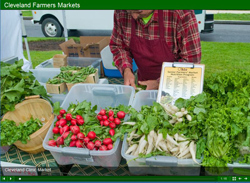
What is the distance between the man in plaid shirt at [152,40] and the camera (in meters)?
2.37

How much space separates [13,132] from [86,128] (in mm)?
586

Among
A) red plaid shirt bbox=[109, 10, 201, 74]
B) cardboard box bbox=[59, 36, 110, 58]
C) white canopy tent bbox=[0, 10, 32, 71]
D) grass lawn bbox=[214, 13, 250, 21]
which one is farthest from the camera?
grass lawn bbox=[214, 13, 250, 21]

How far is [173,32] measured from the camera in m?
2.44

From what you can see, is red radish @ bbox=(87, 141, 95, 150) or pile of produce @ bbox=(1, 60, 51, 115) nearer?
red radish @ bbox=(87, 141, 95, 150)

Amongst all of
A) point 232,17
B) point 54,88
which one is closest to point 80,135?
point 54,88

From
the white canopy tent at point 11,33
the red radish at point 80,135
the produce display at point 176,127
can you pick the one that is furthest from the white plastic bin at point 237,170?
the white canopy tent at point 11,33

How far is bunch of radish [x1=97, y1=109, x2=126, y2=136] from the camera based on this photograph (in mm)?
1798

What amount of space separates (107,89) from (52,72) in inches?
54.8

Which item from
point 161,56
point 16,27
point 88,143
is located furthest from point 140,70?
point 16,27

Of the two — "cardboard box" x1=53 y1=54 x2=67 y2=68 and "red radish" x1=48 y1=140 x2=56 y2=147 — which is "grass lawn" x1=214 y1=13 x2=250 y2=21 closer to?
"cardboard box" x1=53 y1=54 x2=67 y2=68

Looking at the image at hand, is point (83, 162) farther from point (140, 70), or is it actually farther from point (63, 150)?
point (140, 70)

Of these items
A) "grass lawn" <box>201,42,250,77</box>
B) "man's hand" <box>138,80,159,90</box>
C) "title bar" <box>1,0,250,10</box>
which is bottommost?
"grass lawn" <box>201,42,250,77</box>

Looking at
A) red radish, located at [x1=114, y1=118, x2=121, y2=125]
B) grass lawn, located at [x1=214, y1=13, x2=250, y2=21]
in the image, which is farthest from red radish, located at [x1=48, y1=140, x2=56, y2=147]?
grass lawn, located at [x1=214, y1=13, x2=250, y2=21]

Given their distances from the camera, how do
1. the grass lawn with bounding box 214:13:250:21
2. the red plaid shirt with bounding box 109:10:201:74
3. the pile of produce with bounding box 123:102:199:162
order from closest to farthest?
1. the pile of produce with bounding box 123:102:199:162
2. the red plaid shirt with bounding box 109:10:201:74
3. the grass lawn with bounding box 214:13:250:21
